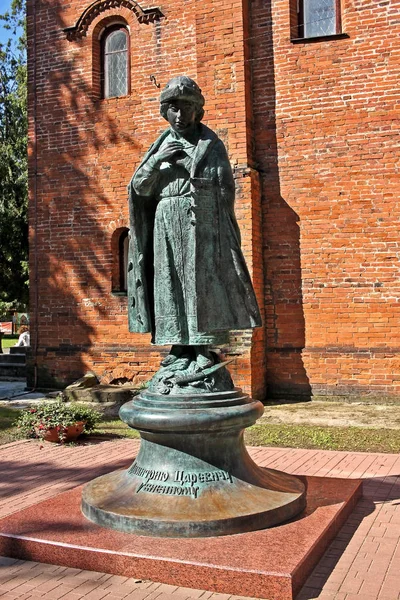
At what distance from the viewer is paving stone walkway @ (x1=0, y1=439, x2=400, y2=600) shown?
11.3 feet

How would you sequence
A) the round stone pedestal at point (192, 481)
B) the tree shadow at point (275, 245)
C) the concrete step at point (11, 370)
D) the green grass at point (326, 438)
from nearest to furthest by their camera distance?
1. the round stone pedestal at point (192, 481)
2. the green grass at point (326, 438)
3. the tree shadow at point (275, 245)
4. the concrete step at point (11, 370)

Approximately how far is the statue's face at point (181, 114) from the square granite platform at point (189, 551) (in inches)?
109

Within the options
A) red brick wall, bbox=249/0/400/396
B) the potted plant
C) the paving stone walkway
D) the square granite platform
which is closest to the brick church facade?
red brick wall, bbox=249/0/400/396

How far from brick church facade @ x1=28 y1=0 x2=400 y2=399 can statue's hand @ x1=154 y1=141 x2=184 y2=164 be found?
616 centimetres

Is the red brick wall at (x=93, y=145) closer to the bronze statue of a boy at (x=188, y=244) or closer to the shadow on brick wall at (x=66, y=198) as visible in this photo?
the shadow on brick wall at (x=66, y=198)

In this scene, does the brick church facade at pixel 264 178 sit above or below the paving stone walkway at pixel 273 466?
above

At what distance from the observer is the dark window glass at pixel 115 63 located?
1242 cm

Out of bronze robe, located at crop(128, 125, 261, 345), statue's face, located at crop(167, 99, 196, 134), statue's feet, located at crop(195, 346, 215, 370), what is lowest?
statue's feet, located at crop(195, 346, 215, 370)

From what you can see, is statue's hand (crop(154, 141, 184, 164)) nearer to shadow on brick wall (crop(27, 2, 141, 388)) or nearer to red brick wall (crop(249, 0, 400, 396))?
red brick wall (crop(249, 0, 400, 396))

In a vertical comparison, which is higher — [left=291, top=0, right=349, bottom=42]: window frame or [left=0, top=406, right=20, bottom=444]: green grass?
[left=291, top=0, right=349, bottom=42]: window frame

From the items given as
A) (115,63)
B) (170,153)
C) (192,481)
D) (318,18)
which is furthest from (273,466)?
(115,63)

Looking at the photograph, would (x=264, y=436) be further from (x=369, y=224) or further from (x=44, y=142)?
(x=44, y=142)

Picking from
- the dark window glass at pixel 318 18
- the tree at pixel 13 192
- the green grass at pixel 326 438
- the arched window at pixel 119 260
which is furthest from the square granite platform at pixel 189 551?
the tree at pixel 13 192

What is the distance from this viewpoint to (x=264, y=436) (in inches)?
322
